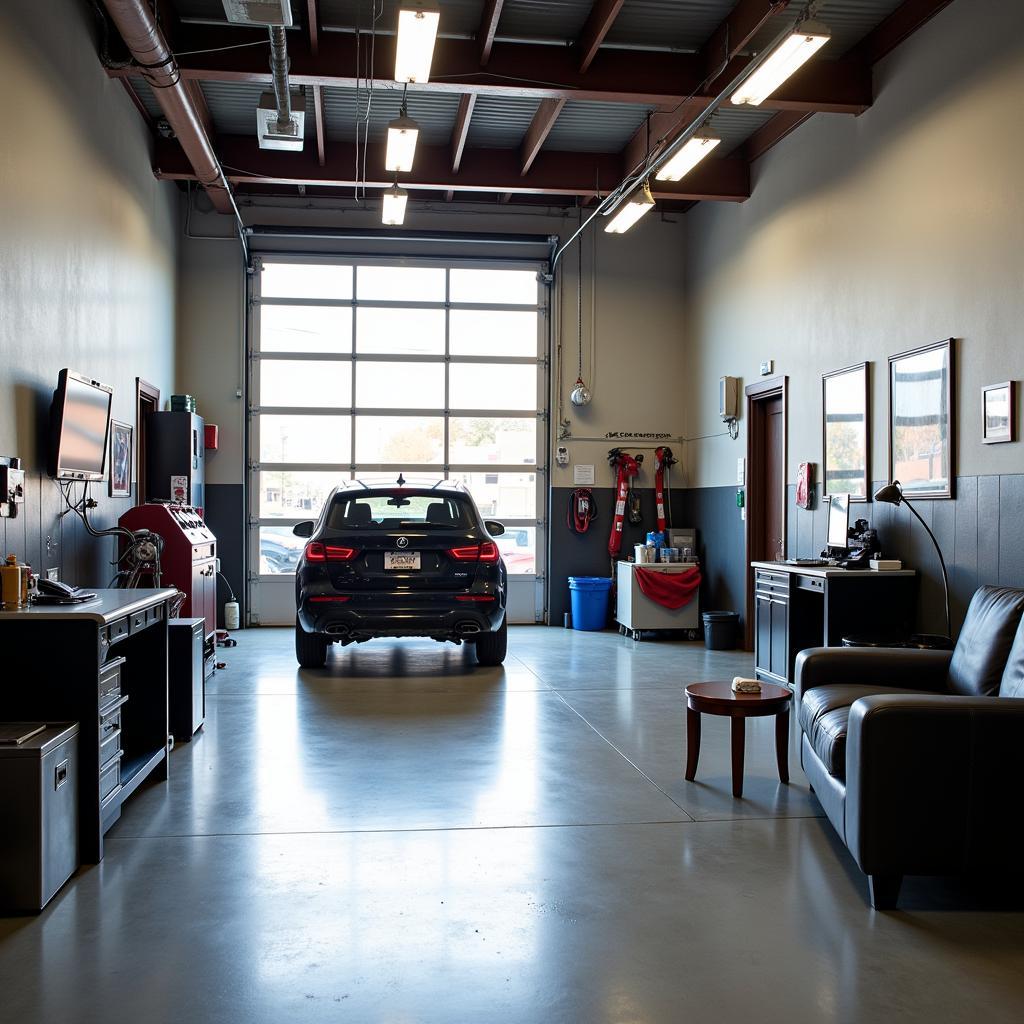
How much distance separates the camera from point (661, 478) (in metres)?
11.1

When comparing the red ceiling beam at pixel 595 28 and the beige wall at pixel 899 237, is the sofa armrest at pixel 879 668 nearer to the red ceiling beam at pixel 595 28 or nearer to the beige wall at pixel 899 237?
the beige wall at pixel 899 237

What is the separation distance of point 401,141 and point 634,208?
8.02 ft

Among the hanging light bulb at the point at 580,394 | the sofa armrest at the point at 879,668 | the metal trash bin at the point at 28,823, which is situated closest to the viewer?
the metal trash bin at the point at 28,823

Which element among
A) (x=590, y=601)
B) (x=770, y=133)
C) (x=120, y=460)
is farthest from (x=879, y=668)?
(x=590, y=601)

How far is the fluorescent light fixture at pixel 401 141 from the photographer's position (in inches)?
269

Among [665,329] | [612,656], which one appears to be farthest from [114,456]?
[665,329]

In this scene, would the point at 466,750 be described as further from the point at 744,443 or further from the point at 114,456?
the point at 744,443

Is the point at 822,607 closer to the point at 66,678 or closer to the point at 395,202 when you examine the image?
the point at 395,202

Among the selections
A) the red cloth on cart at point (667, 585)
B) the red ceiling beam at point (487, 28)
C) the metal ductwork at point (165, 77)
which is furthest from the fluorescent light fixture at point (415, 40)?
the red cloth on cart at point (667, 585)

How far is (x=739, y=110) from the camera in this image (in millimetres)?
8516

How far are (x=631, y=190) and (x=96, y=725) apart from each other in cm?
673

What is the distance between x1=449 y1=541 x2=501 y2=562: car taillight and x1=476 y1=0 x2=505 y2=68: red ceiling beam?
11.9ft

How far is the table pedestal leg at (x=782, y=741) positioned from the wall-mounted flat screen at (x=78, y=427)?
4.19m

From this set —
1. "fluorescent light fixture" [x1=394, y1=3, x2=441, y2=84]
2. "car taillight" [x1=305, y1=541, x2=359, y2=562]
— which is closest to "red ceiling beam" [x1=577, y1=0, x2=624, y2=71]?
"fluorescent light fixture" [x1=394, y1=3, x2=441, y2=84]
